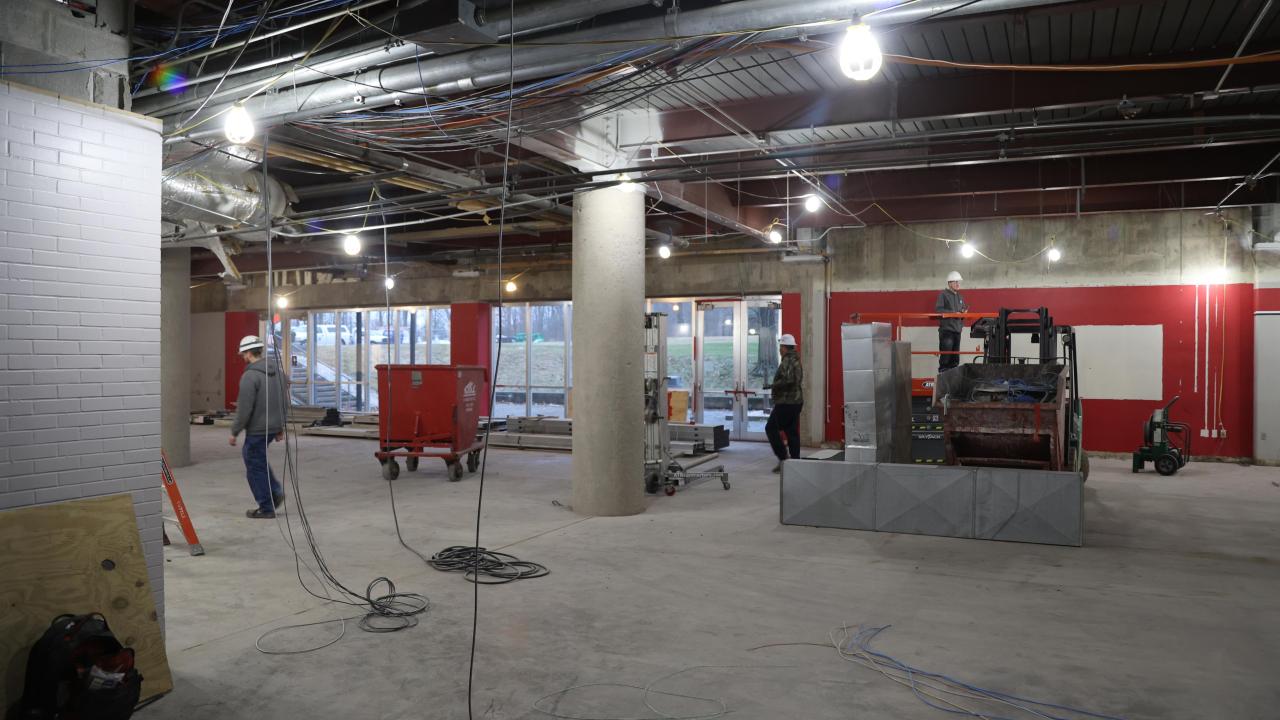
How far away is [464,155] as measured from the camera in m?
9.44

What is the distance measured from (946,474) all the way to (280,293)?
17.6m

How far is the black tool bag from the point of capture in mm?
3508

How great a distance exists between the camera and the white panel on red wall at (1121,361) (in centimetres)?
1284

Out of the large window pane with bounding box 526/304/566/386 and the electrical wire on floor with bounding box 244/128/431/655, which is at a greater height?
the large window pane with bounding box 526/304/566/386

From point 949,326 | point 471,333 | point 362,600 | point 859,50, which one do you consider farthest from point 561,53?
point 471,333

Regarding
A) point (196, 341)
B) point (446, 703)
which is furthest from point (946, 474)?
point (196, 341)

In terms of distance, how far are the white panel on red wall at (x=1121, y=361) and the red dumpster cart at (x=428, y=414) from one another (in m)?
9.54

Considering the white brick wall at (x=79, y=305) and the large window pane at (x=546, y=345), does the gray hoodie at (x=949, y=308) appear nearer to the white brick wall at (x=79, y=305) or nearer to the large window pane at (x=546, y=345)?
the large window pane at (x=546, y=345)

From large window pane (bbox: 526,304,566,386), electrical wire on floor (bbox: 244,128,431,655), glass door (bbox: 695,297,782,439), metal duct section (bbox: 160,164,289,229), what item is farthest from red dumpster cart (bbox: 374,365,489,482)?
large window pane (bbox: 526,304,566,386)

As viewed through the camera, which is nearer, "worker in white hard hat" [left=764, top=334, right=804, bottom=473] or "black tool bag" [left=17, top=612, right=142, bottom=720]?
"black tool bag" [left=17, top=612, right=142, bottom=720]

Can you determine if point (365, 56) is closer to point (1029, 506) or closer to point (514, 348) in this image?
point (1029, 506)

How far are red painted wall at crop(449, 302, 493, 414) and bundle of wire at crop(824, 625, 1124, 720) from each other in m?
14.1

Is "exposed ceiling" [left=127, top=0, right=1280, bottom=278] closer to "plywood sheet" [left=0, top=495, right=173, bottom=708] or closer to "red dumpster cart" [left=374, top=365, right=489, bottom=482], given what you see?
"red dumpster cart" [left=374, top=365, right=489, bottom=482]

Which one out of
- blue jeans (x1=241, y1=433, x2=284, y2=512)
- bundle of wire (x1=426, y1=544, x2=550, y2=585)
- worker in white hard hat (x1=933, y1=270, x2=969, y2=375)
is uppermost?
worker in white hard hat (x1=933, y1=270, x2=969, y2=375)
